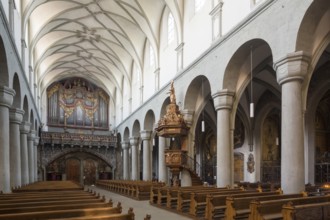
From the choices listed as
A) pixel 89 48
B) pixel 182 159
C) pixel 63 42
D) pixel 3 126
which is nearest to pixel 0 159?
pixel 3 126

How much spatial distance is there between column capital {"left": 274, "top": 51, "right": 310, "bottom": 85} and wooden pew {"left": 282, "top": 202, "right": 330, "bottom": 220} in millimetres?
4238

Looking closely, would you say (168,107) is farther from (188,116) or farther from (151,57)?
(151,57)

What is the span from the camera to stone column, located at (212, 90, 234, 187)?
569 inches

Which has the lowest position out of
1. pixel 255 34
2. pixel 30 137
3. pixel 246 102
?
pixel 30 137

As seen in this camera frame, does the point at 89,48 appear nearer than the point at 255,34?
No

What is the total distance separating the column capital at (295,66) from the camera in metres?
10.1

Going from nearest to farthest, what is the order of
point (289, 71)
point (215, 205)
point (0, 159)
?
point (215, 205) < point (289, 71) < point (0, 159)

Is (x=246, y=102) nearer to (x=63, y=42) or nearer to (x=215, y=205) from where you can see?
(x=215, y=205)

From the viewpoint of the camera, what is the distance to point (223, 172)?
569 inches

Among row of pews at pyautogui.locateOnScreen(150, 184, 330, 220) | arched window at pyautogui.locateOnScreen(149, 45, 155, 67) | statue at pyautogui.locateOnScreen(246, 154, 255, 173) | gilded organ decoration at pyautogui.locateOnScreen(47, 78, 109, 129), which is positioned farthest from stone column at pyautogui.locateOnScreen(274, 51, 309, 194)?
gilded organ decoration at pyautogui.locateOnScreen(47, 78, 109, 129)

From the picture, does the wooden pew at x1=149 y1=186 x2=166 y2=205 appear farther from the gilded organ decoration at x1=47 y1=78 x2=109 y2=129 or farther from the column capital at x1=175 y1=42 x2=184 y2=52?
the gilded organ decoration at x1=47 y1=78 x2=109 y2=129

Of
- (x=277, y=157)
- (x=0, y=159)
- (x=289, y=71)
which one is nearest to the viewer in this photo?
(x=289, y=71)

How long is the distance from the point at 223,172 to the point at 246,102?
1025 centimetres

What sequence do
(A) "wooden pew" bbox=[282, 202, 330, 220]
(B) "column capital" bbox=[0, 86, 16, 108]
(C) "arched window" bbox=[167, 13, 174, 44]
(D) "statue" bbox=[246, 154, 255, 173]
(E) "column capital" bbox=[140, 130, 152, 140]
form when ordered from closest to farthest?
(A) "wooden pew" bbox=[282, 202, 330, 220] < (B) "column capital" bbox=[0, 86, 16, 108] < (C) "arched window" bbox=[167, 13, 174, 44] < (D) "statue" bbox=[246, 154, 255, 173] < (E) "column capital" bbox=[140, 130, 152, 140]
